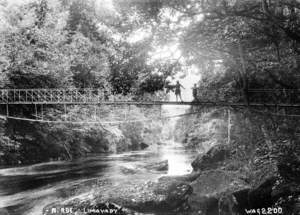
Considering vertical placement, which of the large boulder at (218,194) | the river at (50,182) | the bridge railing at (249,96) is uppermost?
the bridge railing at (249,96)

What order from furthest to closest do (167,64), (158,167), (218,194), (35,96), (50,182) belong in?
1. (35,96)
2. (158,167)
3. (50,182)
4. (167,64)
5. (218,194)

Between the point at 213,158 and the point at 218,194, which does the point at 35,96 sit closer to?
the point at 213,158

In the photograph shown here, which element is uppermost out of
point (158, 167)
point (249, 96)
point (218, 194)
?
point (249, 96)

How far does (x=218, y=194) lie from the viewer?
9.49 m

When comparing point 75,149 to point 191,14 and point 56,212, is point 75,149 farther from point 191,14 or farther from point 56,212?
point 191,14

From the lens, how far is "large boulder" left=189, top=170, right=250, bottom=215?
861 centimetres

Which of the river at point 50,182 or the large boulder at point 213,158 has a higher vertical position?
the large boulder at point 213,158

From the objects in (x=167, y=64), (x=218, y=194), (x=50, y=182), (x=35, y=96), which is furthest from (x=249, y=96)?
(x=35, y=96)

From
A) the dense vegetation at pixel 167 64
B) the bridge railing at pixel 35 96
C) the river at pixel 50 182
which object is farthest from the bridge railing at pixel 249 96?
the bridge railing at pixel 35 96

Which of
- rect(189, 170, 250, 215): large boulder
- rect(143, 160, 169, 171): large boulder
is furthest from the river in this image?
rect(189, 170, 250, 215): large boulder

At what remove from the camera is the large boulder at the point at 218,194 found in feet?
28.2

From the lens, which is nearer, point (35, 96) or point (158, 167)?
point (158, 167)

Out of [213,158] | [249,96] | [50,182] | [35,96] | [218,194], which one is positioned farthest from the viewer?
[35,96]

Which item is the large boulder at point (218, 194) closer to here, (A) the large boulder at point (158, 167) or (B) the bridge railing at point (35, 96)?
(A) the large boulder at point (158, 167)
